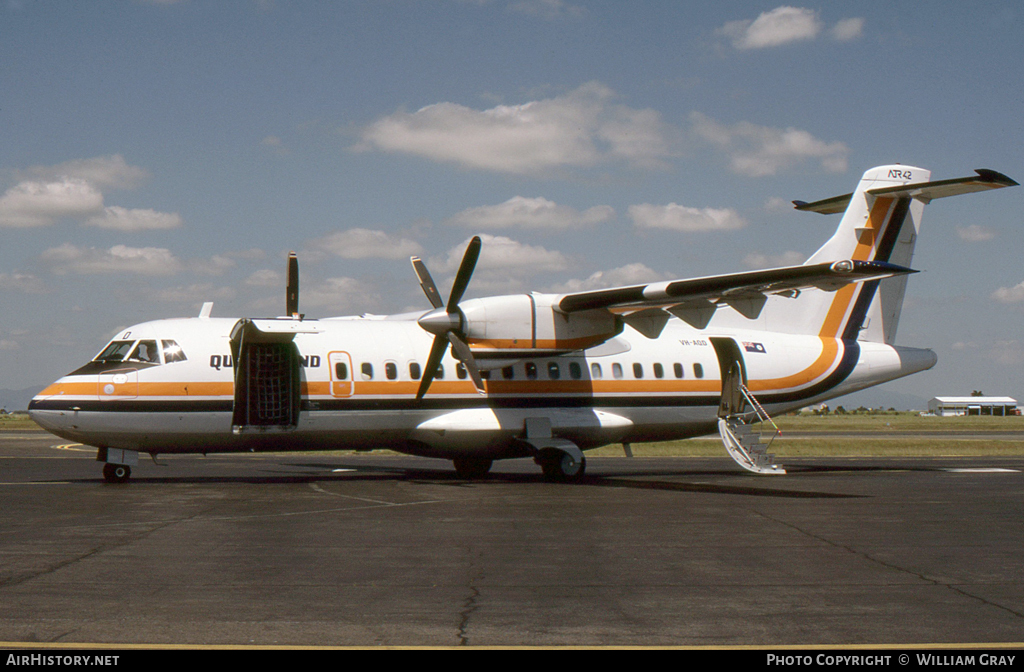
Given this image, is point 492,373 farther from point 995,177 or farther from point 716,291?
point 995,177

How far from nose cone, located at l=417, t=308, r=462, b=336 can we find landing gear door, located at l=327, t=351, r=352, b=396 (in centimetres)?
246

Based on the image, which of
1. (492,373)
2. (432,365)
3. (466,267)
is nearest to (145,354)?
(432,365)

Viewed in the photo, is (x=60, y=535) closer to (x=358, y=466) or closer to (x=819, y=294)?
(x=358, y=466)

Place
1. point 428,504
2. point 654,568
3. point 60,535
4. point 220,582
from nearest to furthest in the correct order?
1. point 220,582
2. point 654,568
3. point 60,535
4. point 428,504

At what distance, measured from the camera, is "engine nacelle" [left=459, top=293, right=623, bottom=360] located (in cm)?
2084

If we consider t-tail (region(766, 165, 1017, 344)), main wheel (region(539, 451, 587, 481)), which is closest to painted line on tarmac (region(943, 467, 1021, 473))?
t-tail (region(766, 165, 1017, 344))

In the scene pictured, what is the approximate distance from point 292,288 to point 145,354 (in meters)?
3.97

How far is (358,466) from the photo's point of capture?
30.1 metres

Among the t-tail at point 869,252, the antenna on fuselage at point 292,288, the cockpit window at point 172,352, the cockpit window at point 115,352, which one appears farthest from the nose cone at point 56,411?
the t-tail at point 869,252

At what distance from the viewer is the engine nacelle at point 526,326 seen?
68.4 ft

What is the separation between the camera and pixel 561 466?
23.2m

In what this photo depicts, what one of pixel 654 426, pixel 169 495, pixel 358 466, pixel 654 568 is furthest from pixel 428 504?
pixel 358 466

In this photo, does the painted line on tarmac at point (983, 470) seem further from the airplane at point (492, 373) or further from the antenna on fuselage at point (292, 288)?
the antenna on fuselage at point (292, 288)

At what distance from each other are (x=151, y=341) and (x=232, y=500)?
534 cm
